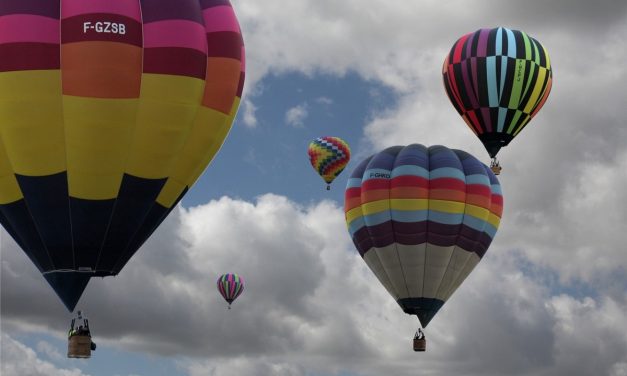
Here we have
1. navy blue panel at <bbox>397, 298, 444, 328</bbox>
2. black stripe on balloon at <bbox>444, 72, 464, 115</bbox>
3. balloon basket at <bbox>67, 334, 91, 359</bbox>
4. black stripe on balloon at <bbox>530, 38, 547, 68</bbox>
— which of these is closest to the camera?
balloon basket at <bbox>67, 334, 91, 359</bbox>

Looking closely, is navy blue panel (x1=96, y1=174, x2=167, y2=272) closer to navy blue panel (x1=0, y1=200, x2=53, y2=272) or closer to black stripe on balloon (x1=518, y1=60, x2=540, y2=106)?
navy blue panel (x1=0, y1=200, x2=53, y2=272)

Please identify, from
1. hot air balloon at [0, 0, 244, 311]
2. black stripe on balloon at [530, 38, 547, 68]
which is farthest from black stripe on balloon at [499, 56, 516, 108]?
hot air balloon at [0, 0, 244, 311]

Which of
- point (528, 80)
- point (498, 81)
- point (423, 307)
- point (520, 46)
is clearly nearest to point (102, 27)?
point (423, 307)

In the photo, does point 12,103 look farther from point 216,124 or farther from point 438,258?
point 438,258

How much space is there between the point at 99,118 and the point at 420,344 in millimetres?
16614

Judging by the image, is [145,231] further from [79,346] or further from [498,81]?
[498,81]

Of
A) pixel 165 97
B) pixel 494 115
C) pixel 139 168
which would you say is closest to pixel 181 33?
pixel 165 97

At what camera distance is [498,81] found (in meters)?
37.6

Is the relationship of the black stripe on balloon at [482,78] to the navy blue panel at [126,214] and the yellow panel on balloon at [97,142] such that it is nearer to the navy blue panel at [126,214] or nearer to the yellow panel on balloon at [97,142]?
the navy blue panel at [126,214]

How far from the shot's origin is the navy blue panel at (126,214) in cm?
2336

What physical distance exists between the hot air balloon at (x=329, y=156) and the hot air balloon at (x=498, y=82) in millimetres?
14991

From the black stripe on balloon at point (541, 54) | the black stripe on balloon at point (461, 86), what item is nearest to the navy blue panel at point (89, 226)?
the black stripe on balloon at point (461, 86)

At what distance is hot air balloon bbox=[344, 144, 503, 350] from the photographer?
115 ft

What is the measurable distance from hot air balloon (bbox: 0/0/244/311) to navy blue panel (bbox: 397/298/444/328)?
13.2 metres
